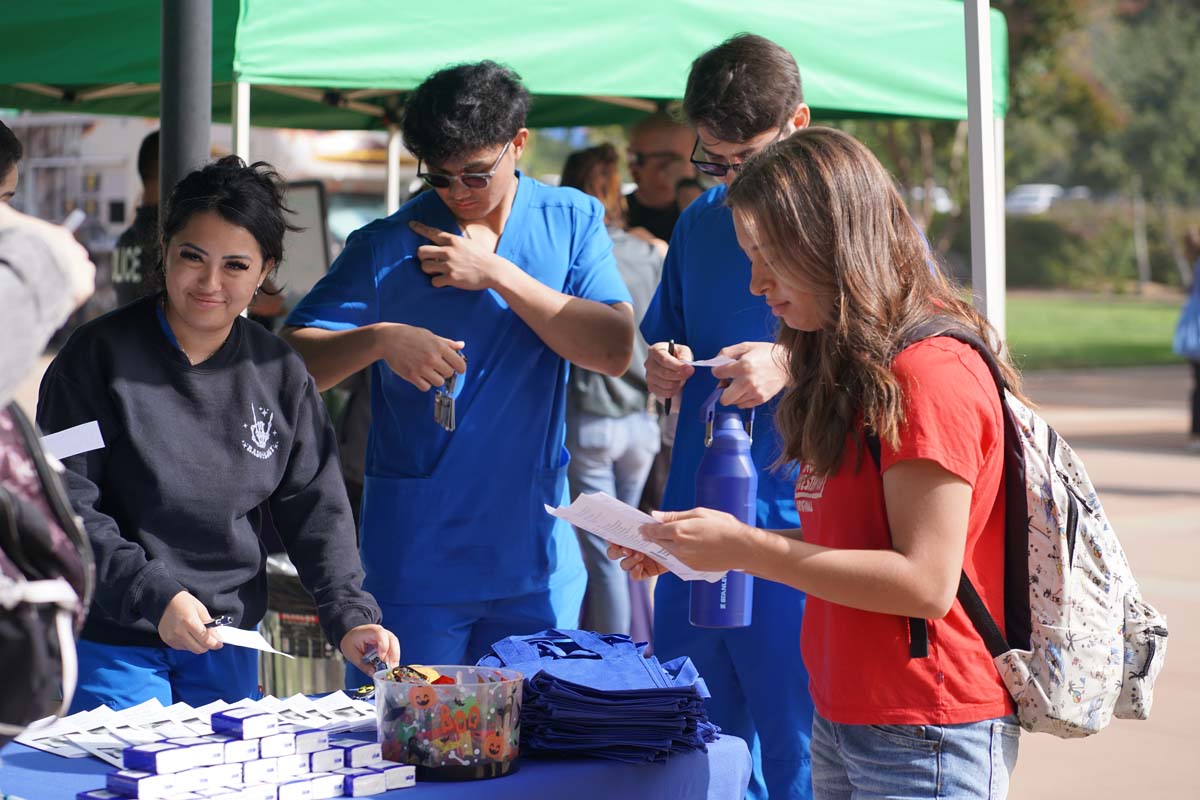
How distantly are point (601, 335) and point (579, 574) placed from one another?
21.6 inches

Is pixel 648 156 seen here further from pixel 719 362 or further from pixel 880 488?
pixel 880 488

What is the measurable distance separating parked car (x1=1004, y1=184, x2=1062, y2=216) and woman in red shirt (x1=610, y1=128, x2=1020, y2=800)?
157 feet

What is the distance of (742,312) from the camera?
2.90 metres

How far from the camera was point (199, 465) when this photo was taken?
239 cm

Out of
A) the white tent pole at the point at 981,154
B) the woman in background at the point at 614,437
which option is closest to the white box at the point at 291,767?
the white tent pole at the point at 981,154

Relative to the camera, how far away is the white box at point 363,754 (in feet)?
6.41

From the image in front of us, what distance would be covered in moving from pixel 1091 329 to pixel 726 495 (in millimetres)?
26264

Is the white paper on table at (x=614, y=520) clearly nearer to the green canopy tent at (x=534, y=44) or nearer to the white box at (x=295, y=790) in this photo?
the white box at (x=295, y=790)

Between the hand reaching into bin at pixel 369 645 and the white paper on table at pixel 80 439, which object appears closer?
the white paper on table at pixel 80 439

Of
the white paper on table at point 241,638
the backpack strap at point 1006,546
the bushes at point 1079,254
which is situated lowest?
the white paper on table at point 241,638

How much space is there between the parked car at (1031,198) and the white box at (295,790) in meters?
48.1

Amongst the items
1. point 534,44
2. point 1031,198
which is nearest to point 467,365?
point 534,44

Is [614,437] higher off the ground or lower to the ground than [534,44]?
lower

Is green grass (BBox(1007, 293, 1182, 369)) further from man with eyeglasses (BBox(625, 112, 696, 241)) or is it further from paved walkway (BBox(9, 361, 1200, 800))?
man with eyeglasses (BBox(625, 112, 696, 241))
